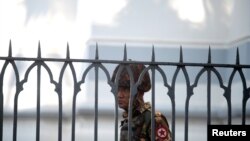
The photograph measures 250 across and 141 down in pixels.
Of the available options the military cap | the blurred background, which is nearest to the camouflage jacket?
the military cap

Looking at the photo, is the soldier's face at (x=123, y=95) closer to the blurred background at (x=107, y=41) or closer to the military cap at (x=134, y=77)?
the military cap at (x=134, y=77)

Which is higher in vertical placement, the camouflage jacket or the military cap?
the military cap

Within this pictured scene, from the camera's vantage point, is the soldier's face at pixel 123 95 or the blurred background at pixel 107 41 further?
the blurred background at pixel 107 41

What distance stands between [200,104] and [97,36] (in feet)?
5.88

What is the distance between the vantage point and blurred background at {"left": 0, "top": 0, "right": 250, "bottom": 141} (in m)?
6.41

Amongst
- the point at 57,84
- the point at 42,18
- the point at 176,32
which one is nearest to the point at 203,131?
the point at 176,32

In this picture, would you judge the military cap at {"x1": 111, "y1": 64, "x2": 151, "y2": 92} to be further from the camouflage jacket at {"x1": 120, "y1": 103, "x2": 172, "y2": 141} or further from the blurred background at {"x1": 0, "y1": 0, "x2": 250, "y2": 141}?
the blurred background at {"x1": 0, "y1": 0, "x2": 250, "y2": 141}

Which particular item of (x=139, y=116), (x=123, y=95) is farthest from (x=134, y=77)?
(x=139, y=116)

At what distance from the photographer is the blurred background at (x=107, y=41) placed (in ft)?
21.0

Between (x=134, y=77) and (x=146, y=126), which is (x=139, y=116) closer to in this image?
(x=146, y=126)

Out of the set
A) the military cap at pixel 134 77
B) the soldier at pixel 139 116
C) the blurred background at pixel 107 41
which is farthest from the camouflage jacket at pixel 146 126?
the blurred background at pixel 107 41


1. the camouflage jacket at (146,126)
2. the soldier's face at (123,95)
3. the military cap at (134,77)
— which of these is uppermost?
the military cap at (134,77)

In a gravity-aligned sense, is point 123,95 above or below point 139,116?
above

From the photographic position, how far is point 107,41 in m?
6.46
